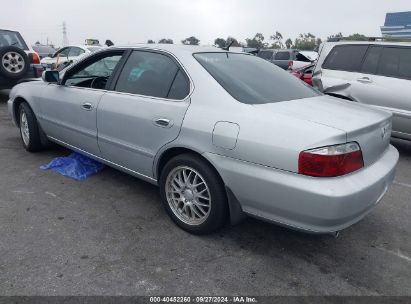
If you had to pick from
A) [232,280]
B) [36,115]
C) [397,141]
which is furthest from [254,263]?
[397,141]

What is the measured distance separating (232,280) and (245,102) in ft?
4.21

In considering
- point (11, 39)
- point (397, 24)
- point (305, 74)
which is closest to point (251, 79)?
point (305, 74)

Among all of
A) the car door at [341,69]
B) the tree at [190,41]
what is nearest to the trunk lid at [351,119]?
the tree at [190,41]

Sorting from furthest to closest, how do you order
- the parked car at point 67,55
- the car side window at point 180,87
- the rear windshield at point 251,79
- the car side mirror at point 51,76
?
the parked car at point 67,55
the car side mirror at point 51,76
the car side window at point 180,87
the rear windshield at point 251,79

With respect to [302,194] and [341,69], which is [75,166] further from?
[341,69]

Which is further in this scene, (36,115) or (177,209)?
(36,115)

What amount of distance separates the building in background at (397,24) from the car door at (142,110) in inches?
1576

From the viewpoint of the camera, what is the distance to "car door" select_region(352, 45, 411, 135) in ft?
18.4

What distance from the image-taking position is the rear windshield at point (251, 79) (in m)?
2.97

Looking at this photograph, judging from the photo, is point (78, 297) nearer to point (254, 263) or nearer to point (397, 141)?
point (254, 263)

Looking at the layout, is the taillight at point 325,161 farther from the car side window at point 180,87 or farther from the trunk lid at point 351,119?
the car side window at point 180,87

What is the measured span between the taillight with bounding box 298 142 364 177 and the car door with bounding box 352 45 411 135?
3.79m

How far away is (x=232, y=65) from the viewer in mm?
3375

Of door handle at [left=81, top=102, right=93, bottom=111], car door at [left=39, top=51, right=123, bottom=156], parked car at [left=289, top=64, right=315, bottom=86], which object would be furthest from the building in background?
door handle at [left=81, top=102, right=93, bottom=111]
